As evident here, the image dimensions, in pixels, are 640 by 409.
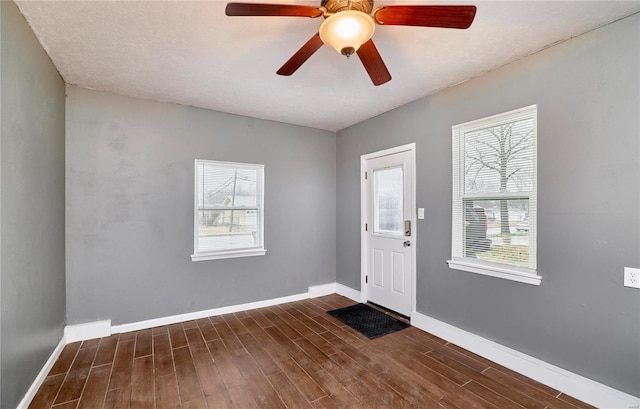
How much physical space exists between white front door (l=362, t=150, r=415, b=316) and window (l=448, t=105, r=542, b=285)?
0.60 metres

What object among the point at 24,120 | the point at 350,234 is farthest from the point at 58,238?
the point at 350,234

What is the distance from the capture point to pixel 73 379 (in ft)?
7.48

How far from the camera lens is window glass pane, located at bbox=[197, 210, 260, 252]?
141 inches

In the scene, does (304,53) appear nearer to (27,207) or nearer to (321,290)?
(27,207)

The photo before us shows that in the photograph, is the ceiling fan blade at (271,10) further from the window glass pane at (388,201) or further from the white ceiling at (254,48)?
the window glass pane at (388,201)

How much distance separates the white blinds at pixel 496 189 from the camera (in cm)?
242

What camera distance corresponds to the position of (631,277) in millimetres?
1873

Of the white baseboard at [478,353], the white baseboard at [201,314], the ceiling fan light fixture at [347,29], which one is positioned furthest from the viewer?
the white baseboard at [201,314]

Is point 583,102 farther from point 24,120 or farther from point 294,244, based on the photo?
point 24,120

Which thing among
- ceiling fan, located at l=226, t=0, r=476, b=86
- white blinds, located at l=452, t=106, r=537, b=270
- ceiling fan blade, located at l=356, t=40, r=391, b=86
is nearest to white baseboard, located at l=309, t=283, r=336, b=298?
white blinds, located at l=452, t=106, r=537, b=270

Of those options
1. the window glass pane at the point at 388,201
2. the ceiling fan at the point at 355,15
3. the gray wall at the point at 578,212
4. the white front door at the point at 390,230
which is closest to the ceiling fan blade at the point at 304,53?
the ceiling fan at the point at 355,15

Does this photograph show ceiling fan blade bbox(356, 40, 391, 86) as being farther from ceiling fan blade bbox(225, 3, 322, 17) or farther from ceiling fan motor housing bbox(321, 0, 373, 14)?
ceiling fan blade bbox(225, 3, 322, 17)

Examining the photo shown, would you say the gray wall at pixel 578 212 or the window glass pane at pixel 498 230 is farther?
the window glass pane at pixel 498 230

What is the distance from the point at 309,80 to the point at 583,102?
219 cm
